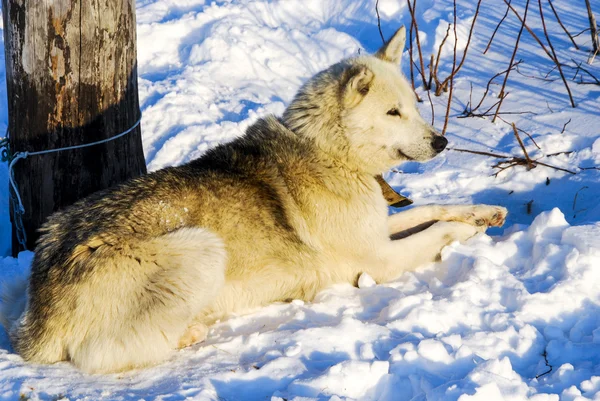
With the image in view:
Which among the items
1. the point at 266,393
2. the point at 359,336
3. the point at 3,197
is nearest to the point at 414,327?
the point at 359,336

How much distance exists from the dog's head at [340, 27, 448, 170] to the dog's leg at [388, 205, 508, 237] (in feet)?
1.78

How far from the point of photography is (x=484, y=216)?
174 inches

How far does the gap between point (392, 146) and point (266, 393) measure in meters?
1.80

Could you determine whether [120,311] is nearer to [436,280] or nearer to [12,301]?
[12,301]

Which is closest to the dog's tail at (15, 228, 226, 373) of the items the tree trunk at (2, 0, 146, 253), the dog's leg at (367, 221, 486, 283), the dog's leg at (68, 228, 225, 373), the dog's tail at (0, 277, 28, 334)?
the dog's leg at (68, 228, 225, 373)

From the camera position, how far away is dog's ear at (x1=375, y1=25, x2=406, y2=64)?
14.1 ft

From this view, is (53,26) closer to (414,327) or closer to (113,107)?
(113,107)

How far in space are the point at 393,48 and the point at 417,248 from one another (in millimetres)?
1353

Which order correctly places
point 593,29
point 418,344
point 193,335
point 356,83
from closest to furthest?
point 418,344
point 193,335
point 356,83
point 593,29

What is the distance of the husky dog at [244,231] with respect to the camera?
3.17 metres

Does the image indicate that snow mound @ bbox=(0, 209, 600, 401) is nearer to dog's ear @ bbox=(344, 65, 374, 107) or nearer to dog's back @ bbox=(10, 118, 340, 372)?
dog's back @ bbox=(10, 118, 340, 372)

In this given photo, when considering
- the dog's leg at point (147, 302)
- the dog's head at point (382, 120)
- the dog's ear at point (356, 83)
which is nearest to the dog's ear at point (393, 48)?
the dog's head at point (382, 120)

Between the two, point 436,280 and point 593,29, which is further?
point 593,29

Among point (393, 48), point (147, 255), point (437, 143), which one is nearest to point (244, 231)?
point (147, 255)
